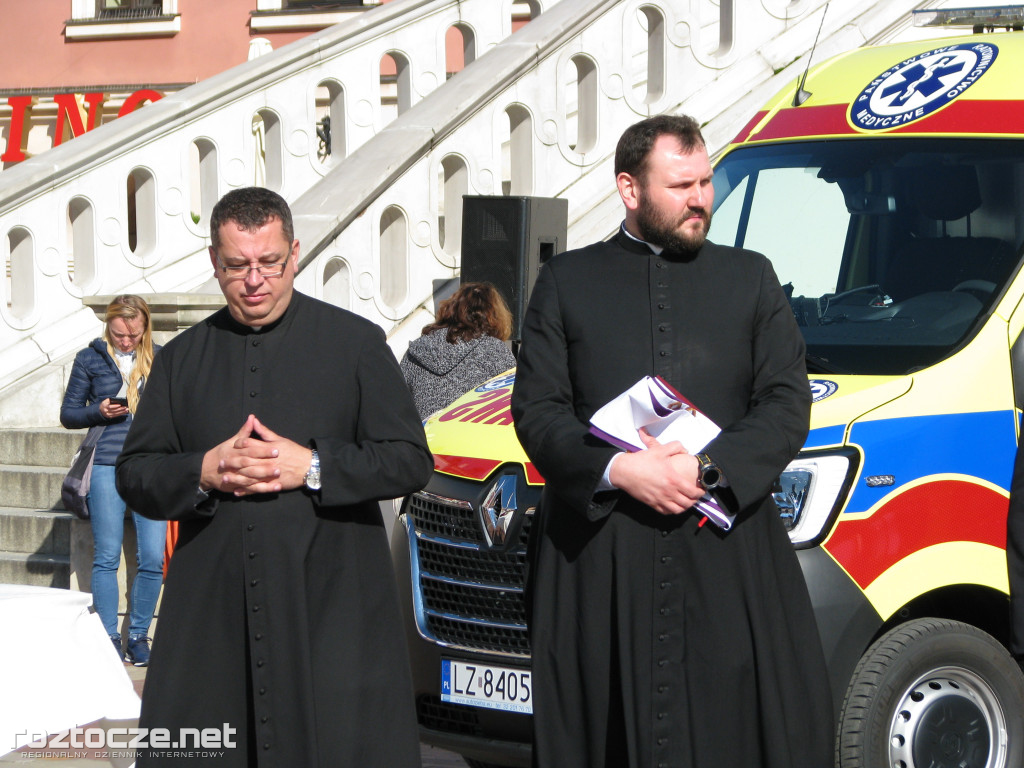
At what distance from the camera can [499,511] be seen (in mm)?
5164

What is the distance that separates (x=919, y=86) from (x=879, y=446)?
169cm

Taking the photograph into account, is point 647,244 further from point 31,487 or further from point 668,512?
point 31,487

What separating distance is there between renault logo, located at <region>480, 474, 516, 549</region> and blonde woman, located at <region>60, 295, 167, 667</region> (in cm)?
341

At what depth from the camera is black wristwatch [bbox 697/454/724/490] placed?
3.78m

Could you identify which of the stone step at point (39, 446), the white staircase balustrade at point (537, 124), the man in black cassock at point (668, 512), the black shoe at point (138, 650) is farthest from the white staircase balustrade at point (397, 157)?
the man in black cassock at point (668, 512)

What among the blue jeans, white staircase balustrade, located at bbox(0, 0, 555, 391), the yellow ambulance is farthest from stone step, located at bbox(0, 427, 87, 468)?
the yellow ambulance

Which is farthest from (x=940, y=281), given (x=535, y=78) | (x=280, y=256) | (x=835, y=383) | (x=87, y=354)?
(x=535, y=78)

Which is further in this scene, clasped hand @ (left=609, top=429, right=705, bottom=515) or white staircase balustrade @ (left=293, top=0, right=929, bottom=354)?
white staircase balustrade @ (left=293, top=0, right=929, bottom=354)

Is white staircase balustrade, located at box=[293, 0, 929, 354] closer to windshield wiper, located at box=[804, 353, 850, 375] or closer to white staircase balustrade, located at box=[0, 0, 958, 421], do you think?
white staircase balustrade, located at box=[0, 0, 958, 421]

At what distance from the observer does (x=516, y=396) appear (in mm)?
4113

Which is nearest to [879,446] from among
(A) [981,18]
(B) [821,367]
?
(B) [821,367]

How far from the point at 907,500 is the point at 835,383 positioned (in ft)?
1.36

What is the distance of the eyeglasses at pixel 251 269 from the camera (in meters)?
3.92

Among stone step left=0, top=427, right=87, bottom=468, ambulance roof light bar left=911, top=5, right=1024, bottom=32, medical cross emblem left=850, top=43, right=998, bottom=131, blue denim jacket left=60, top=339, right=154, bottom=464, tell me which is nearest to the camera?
medical cross emblem left=850, top=43, right=998, bottom=131
